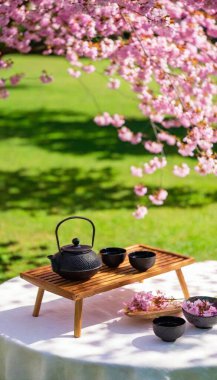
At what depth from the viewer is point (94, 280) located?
5117 millimetres

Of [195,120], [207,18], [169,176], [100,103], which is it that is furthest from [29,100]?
[195,120]

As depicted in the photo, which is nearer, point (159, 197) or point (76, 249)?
point (76, 249)

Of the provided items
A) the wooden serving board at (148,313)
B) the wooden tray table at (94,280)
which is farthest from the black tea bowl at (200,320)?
the wooden tray table at (94,280)

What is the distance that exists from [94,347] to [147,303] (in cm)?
61

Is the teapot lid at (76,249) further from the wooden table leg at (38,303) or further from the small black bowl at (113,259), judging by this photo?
the wooden table leg at (38,303)

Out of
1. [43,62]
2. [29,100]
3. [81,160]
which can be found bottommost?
[43,62]

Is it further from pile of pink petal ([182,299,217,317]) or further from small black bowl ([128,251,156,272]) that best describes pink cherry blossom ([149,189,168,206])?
pile of pink petal ([182,299,217,317])

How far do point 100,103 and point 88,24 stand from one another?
46.2 feet

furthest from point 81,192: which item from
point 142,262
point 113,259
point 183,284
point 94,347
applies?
point 94,347

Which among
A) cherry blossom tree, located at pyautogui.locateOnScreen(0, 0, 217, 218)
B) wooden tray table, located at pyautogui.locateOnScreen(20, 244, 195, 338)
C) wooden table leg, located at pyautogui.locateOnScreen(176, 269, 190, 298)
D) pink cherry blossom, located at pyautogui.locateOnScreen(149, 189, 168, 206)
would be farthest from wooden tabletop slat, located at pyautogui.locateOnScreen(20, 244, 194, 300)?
pink cherry blossom, located at pyautogui.locateOnScreen(149, 189, 168, 206)

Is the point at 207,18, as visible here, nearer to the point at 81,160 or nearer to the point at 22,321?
the point at 22,321

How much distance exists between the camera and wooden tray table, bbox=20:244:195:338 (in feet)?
16.2

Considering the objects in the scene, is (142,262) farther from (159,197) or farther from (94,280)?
(159,197)

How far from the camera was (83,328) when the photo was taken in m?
5.13
